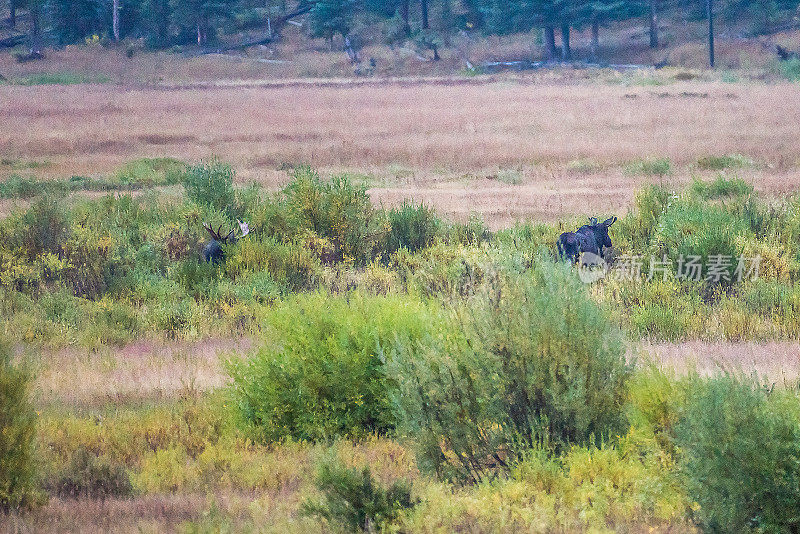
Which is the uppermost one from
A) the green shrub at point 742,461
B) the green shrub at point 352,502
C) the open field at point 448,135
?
the green shrub at point 742,461

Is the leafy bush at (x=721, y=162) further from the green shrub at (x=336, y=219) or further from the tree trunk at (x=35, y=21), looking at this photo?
the tree trunk at (x=35, y=21)

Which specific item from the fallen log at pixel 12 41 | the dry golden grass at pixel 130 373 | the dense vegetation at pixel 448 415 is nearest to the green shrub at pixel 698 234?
the dense vegetation at pixel 448 415

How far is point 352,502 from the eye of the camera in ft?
15.9

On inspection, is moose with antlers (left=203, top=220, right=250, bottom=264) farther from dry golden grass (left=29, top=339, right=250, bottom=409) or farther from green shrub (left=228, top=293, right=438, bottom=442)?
green shrub (left=228, top=293, right=438, bottom=442)

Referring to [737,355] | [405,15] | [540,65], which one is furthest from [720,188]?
[405,15]

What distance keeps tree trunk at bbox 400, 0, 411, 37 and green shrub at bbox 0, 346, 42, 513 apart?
71.5 m

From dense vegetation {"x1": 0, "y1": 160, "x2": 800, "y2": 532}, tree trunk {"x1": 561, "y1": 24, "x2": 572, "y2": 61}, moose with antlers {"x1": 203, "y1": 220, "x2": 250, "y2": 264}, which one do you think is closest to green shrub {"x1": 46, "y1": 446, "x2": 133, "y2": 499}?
dense vegetation {"x1": 0, "y1": 160, "x2": 800, "y2": 532}

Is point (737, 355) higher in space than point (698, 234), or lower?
lower

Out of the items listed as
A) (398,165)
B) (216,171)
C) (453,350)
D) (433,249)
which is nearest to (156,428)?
(453,350)

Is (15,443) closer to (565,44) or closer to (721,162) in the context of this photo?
(721,162)

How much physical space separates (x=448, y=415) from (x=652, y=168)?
2017cm

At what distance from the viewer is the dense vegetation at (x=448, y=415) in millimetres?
4664

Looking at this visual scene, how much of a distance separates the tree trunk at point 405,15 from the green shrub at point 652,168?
170ft

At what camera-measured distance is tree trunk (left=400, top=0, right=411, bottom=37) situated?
75125 mm
